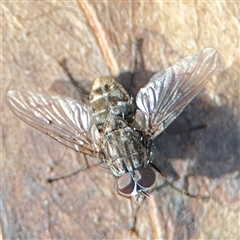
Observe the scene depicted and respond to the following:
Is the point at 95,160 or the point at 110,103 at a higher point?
the point at 110,103

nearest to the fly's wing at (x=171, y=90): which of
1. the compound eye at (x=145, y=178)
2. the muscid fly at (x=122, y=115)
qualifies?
the muscid fly at (x=122, y=115)

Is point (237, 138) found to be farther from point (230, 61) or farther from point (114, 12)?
point (114, 12)

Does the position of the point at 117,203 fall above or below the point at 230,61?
below

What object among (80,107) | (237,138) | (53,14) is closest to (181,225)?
(237,138)

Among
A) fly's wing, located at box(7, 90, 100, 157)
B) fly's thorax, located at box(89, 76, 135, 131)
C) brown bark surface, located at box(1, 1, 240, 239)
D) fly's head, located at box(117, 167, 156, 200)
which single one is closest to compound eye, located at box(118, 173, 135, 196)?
fly's head, located at box(117, 167, 156, 200)

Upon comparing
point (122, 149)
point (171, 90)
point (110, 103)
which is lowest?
point (122, 149)

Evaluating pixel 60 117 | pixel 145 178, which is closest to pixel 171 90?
pixel 145 178

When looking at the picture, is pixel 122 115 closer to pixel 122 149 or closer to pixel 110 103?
pixel 110 103
